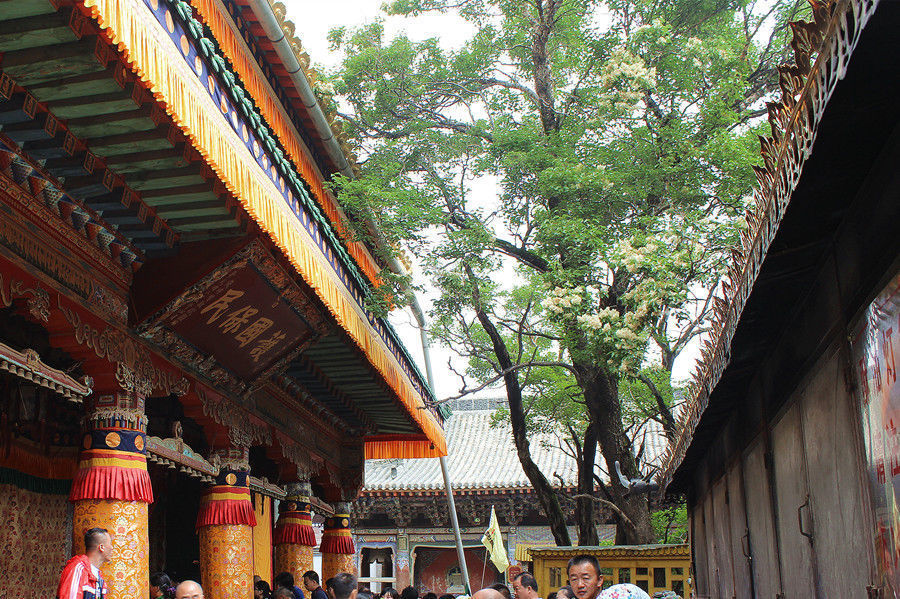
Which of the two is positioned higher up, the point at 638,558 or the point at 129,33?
the point at 129,33

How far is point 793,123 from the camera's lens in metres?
2.72

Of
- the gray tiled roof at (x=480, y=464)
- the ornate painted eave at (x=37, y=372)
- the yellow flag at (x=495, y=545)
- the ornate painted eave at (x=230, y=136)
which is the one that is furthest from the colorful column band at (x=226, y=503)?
the gray tiled roof at (x=480, y=464)

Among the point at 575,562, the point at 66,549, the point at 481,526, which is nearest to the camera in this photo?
the point at 575,562

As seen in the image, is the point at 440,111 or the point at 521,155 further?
the point at 440,111

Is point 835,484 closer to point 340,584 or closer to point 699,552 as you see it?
point 340,584

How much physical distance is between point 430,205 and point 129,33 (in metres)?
7.47

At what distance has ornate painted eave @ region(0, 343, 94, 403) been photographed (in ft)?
17.3

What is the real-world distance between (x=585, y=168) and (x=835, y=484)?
26.7 feet

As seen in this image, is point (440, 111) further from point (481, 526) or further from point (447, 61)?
point (481, 526)

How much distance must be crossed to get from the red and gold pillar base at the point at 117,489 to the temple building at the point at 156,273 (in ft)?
0.05

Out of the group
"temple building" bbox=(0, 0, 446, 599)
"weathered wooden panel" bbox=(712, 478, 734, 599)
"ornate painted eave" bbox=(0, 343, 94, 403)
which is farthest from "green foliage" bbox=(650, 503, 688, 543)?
"ornate painted eave" bbox=(0, 343, 94, 403)

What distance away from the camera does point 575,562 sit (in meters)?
4.57

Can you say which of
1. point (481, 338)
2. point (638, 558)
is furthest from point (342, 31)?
point (638, 558)

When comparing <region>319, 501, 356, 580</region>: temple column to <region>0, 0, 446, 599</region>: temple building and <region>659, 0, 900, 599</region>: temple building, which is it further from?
<region>659, 0, 900, 599</region>: temple building
